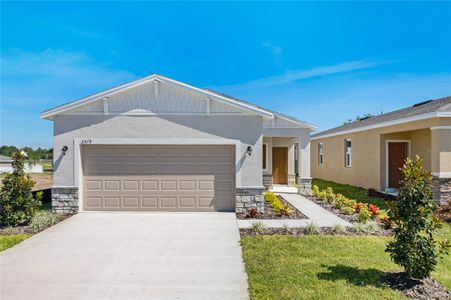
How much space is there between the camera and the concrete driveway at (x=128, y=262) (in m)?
4.66

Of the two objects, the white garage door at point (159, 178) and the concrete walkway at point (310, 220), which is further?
the white garage door at point (159, 178)

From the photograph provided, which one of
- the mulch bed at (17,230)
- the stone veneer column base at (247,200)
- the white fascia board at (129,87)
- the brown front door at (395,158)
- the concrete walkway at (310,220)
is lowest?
the concrete walkway at (310,220)

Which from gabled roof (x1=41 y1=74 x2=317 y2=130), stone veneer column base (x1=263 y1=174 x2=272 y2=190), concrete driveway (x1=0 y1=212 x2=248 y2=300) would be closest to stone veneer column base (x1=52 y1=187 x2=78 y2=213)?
concrete driveway (x1=0 y1=212 x2=248 y2=300)

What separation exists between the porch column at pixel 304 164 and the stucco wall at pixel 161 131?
590 cm

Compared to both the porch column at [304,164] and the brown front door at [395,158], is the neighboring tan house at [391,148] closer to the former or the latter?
the brown front door at [395,158]

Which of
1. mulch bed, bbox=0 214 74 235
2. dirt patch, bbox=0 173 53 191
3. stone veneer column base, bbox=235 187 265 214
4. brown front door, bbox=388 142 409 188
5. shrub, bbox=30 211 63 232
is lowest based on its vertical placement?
dirt patch, bbox=0 173 53 191

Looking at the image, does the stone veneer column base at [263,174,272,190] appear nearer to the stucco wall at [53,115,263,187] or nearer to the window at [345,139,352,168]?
the window at [345,139,352,168]

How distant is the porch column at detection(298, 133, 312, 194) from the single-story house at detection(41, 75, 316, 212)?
5828mm

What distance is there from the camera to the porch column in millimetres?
15438

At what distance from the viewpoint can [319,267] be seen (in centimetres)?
549

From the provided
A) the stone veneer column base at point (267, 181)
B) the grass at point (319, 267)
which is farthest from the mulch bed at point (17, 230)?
the stone veneer column base at point (267, 181)

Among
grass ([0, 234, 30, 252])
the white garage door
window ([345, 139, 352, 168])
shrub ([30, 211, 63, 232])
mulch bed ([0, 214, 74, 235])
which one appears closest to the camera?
grass ([0, 234, 30, 252])

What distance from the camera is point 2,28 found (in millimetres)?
11031

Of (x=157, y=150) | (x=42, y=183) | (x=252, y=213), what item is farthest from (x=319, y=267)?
(x=42, y=183)
